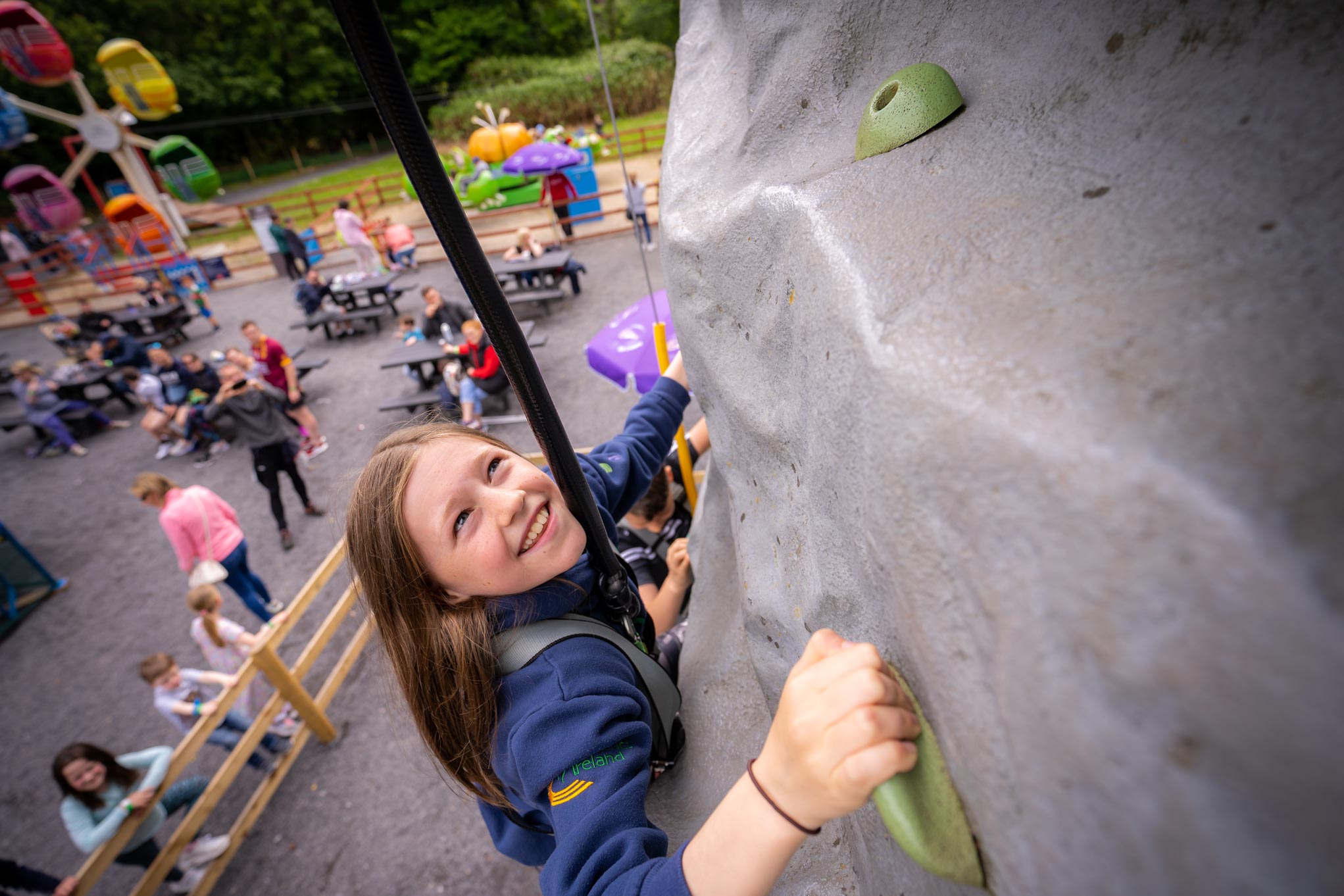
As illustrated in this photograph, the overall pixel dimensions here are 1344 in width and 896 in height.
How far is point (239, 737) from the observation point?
362cm

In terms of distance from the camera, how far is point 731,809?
806mm

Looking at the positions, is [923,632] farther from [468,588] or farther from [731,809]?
[468,588]

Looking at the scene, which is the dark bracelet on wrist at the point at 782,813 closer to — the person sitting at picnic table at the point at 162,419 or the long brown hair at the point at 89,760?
the long brown hair at the point at 89,760

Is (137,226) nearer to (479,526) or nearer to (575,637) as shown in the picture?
(479,526)

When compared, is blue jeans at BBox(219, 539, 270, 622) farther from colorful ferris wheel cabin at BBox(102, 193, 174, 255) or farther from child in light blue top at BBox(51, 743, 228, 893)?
colorful ferris wheel cabin at BBox(102, 193, 174, 255)

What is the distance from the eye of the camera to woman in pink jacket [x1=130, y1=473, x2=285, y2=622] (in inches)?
163

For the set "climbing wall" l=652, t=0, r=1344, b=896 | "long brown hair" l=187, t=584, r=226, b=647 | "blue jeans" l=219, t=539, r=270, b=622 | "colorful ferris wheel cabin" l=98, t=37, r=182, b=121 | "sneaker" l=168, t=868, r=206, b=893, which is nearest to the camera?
"climbing wall" l=652, t=0, r=1344, b=896

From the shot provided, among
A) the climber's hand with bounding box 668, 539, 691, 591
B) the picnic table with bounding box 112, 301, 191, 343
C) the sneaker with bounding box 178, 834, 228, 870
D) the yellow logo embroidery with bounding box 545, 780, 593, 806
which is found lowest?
the sneaker with bounding box 178, 834, 228, 870

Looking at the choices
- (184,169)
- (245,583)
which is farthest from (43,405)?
(184,169)

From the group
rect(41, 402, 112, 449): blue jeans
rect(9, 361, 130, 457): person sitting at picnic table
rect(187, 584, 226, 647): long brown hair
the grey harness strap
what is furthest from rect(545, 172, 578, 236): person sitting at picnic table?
the grey harness strap

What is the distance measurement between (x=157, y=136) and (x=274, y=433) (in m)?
30.7

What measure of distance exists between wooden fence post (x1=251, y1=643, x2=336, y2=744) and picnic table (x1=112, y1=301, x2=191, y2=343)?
1038 centimetres

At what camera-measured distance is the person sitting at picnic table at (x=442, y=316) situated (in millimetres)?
7117

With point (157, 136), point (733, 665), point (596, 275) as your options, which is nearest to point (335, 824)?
point (733, 665)
